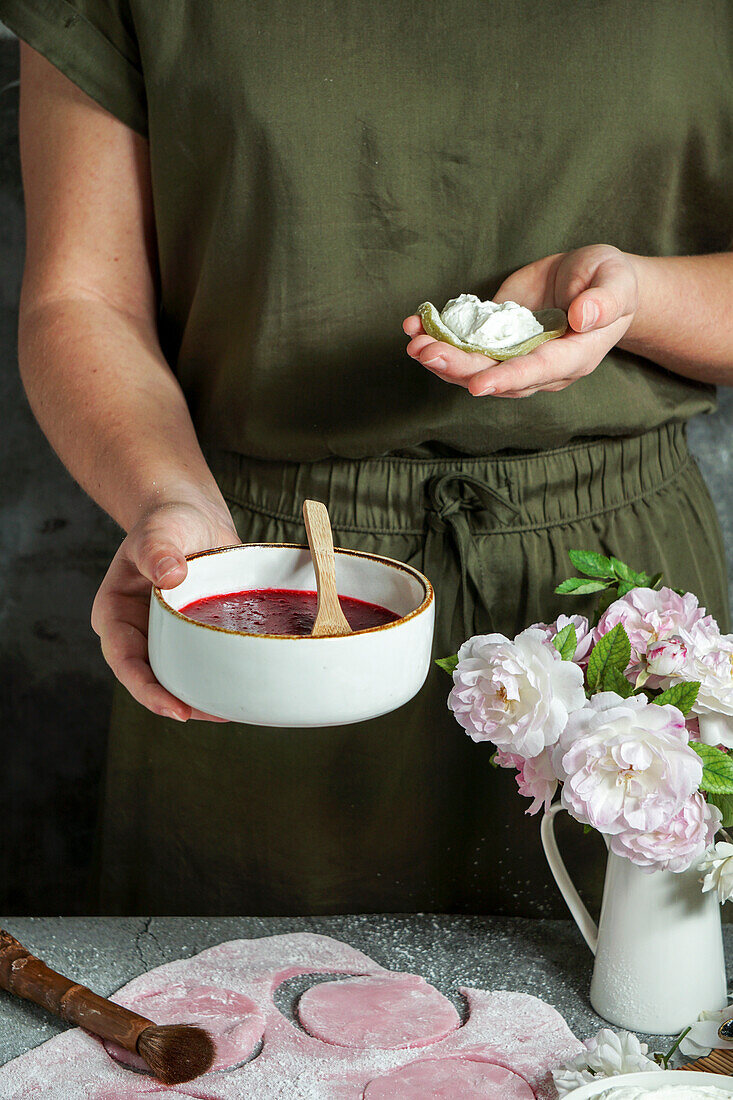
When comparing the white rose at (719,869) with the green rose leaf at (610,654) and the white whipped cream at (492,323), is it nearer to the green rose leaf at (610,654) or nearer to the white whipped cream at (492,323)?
the green rose leaf at (610,654)

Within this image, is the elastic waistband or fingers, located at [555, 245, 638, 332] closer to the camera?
fingers, located at [555, 245, 638, 332]

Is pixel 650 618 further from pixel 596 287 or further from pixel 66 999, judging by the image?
pixel 66 999

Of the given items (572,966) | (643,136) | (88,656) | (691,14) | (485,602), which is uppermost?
(691,14)

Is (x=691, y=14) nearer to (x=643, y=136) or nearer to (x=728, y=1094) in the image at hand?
(x=643, y=136)

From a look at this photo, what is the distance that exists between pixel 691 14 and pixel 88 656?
1.12 m

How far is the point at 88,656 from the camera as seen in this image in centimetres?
158

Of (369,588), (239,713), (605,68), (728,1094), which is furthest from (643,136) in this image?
(728,1094)

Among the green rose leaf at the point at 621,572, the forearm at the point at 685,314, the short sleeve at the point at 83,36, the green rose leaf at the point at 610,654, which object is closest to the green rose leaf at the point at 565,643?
the green rose leaf at the point at 610,654

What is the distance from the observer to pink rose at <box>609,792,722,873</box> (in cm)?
72

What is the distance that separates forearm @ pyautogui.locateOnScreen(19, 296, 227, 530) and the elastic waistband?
119mm

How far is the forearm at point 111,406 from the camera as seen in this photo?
953 millimetres

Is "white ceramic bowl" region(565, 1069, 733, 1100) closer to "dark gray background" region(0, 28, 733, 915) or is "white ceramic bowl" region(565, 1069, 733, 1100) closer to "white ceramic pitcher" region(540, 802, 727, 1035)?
"white ceramic pitcher" region(540, 802, 727, 1035)

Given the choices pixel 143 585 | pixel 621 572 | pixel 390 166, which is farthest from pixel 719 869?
pixel 390 166

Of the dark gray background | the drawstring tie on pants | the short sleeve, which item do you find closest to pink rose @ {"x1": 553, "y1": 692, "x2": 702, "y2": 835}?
the drawstring tie on pants
